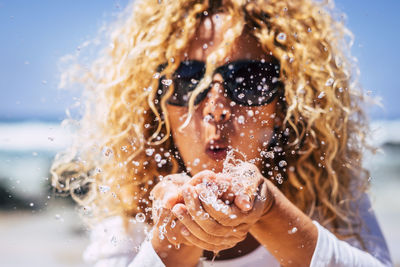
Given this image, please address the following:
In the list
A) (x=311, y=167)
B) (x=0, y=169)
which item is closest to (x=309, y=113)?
(x=311, y=167)

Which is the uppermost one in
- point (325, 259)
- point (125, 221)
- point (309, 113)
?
point (309, 113)

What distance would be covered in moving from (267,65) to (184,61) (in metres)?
0.22

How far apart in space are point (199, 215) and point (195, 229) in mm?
44

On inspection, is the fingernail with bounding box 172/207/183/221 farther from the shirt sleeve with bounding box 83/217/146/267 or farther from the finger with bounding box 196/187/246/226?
the shirt sleeve with bounding box 83/217/146/267

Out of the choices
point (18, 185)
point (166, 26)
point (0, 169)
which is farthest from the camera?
point (0, 169)

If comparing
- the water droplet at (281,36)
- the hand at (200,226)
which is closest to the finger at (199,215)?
the hand at (200,226)

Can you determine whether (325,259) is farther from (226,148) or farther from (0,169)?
(0,169)

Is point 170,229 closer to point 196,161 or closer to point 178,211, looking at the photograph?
point 178,211

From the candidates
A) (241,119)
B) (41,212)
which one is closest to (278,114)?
(241,119)

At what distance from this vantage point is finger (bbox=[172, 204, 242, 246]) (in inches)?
→ 28.3

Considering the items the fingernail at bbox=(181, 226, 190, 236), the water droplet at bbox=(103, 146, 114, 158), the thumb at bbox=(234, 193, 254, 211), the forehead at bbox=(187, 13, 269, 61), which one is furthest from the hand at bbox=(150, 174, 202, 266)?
the water droplet at bbox=(103, 146, 114, 158)

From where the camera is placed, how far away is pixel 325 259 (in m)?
0.91

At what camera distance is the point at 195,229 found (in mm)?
738

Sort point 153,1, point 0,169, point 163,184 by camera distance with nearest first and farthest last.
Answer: point 163,184
point 153,1
point 0,169
